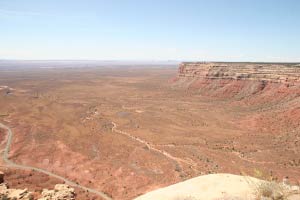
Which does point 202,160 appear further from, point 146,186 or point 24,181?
point 24,181

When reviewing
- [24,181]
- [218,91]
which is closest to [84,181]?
[24,181]

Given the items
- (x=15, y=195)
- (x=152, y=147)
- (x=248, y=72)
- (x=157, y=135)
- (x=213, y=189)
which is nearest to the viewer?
(x=213, y=189)

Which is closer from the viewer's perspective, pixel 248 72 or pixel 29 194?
pixel 29 194

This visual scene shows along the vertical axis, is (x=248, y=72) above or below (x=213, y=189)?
above

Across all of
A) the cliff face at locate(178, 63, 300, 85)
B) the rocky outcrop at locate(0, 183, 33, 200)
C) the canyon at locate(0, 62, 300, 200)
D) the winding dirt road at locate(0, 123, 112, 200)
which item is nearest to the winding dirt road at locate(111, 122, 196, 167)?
the canyon at locate(0, 62, 300, 200)

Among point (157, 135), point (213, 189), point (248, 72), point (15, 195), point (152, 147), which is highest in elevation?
point (248, 72)

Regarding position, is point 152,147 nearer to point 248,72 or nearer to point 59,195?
point 59,195

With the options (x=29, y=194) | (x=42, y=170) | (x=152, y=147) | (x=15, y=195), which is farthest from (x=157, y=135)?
(x=15, y=195)
